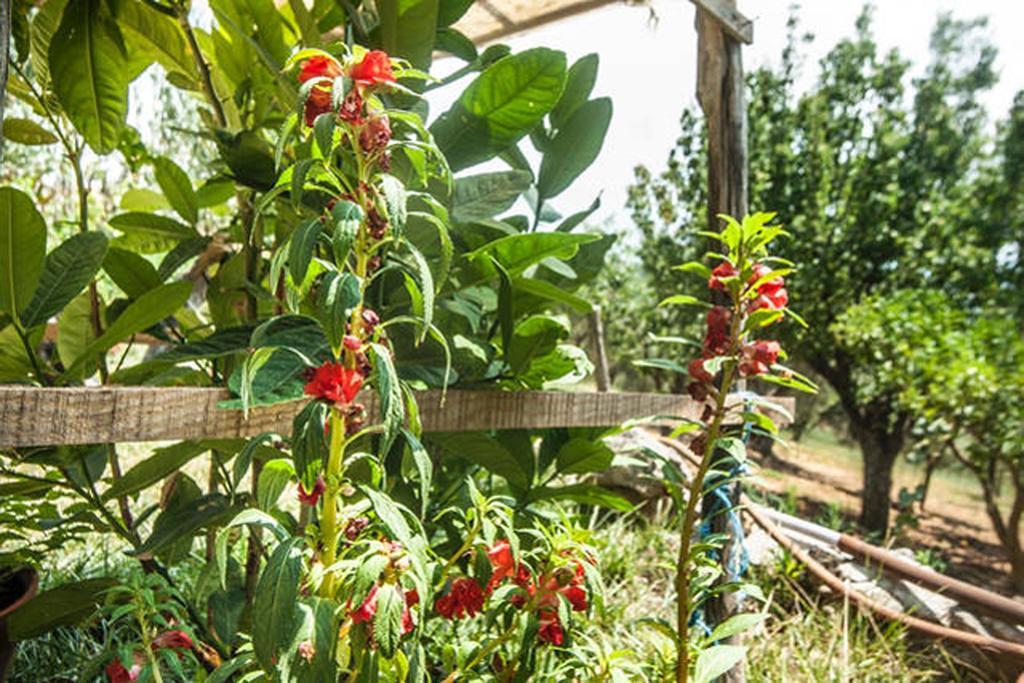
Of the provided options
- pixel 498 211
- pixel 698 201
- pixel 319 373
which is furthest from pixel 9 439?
Result: pixel 698 201

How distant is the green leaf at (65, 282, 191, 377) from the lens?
0.94 metres

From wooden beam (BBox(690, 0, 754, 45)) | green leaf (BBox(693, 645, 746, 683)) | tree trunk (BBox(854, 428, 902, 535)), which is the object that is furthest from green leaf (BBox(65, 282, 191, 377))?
tree trunk (BBox(854, 428, 902, 535))

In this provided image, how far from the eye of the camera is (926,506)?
11.8 meters

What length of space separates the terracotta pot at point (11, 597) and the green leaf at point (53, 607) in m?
0.04

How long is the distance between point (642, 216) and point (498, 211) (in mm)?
8269

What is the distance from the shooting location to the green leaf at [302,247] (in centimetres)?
61

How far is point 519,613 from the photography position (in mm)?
885

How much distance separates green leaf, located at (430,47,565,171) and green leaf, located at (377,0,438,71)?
9 centimetres

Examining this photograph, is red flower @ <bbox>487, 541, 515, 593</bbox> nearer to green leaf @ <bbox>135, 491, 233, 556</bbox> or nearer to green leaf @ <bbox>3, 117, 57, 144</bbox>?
green leaf @ <bbox>135, 491, 233, 556</bbox>

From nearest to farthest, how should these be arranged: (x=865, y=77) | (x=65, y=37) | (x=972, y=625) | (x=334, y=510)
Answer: (x=334, y=510) < (x=65, y=37) < (x=972, y=625) < (x=865, y=77)

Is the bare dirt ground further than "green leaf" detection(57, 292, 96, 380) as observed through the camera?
Yes

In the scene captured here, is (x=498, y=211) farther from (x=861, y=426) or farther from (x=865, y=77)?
(x=865, y=77)

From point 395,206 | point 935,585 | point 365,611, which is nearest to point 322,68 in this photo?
point 395,206

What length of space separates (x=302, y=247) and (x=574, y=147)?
782mm
